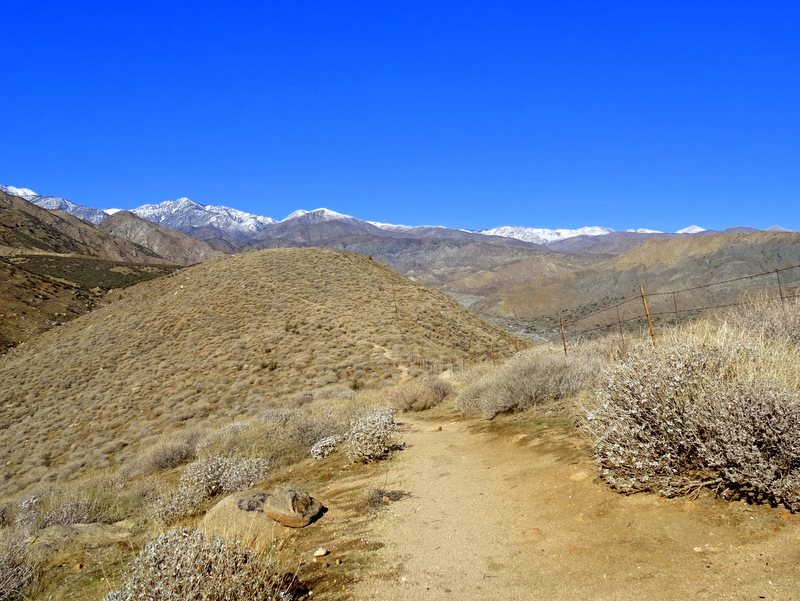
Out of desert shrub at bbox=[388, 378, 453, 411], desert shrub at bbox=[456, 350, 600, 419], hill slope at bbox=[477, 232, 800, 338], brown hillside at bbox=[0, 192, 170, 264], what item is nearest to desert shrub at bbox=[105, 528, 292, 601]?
desert shrub at bbox=[456, 350, 600, 419]

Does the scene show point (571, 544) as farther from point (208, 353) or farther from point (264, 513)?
point (208, 353)

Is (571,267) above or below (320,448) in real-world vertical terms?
above

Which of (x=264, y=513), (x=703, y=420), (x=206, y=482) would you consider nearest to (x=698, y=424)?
(x=703, y=420)

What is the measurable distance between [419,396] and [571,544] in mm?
10014

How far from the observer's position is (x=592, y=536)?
4.27 metres

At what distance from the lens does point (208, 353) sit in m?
23.8

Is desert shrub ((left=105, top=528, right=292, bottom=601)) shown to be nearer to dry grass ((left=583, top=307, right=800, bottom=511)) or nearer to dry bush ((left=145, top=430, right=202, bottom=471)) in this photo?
dry grass ((left=583, top=307, right=800, bottom=511))

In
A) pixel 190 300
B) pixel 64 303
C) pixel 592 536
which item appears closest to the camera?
pixel 592 536

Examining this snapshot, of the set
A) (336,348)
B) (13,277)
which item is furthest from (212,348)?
(13,277)

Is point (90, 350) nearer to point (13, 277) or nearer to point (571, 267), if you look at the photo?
point (13, 277)

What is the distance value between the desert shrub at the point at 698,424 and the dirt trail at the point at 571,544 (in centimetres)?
22

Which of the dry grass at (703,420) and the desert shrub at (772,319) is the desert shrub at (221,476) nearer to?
the dry grass at (703,420)

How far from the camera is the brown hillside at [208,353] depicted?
18281 millimetres

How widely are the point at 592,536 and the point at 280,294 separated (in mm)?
27682
